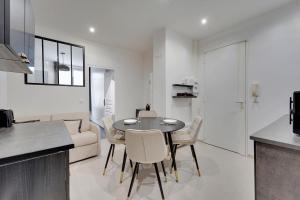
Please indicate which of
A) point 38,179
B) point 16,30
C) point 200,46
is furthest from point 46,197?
point 200,46

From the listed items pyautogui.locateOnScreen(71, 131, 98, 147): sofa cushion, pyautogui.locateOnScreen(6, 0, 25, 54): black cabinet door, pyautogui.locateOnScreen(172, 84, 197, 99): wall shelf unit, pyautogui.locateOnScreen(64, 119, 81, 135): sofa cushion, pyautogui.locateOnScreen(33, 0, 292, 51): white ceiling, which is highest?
pyautogui.locateOnScreen(33, 0, 292, 51): white ceiling

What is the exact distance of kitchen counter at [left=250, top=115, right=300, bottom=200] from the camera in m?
0.96

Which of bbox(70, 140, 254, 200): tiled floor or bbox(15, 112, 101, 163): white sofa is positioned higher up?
bbox(15, 112, 101, 163): white sofa

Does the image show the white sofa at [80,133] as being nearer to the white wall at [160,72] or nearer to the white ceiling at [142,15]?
the white wall at [160,72]

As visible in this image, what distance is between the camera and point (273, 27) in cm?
259

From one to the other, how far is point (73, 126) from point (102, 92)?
2.28 metres

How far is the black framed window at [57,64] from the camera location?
3031mm

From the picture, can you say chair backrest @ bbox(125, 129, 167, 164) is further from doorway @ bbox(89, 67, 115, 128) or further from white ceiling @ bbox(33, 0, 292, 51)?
doorway @ bbox(89, 67, 115, 128)

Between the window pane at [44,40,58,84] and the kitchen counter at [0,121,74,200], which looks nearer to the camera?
the kitchen counter at [0,121,74,200]

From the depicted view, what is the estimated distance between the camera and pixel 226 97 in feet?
10.8

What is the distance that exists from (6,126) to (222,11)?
343 cm

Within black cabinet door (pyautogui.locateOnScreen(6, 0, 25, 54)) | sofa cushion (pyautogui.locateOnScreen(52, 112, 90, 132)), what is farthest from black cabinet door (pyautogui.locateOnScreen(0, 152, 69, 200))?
sofa cushion (pyautogui.locateOnScreen(52, 112, 90, 132))

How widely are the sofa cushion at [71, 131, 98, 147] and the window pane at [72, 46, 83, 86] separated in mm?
1397

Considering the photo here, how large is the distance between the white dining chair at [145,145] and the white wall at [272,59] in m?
2.24
